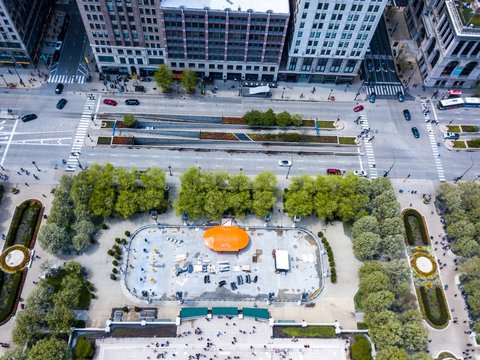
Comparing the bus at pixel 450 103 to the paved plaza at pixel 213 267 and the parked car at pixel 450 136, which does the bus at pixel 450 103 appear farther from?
the paved plaza at pixel 213 267

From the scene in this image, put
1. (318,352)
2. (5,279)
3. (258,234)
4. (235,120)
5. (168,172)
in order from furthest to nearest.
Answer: (235,120) → (168,172) → (258,234) → (5,279) → (318,352)

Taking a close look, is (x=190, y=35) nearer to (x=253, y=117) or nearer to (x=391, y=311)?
(x=253, y=117)

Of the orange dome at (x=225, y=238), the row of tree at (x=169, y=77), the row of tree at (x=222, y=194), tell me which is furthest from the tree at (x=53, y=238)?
the row of tree at (x=169, y=77)

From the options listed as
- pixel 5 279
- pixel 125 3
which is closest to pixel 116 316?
pixel 5 279

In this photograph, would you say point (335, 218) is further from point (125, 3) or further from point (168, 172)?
point (125, 3)

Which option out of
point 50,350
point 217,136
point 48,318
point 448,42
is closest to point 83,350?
point 50,350

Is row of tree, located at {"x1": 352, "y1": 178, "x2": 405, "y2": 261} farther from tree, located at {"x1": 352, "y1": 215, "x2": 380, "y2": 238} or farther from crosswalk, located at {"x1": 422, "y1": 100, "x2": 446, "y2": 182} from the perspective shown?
crosswalk, located at {"x1": 422, "y1": 100, "x2": 446, "y2": 182}

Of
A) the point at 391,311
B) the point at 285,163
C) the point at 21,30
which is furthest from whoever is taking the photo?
the point at 21,30
